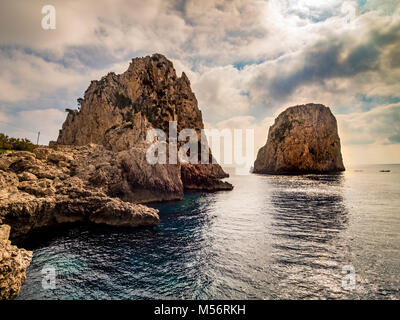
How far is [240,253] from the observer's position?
48.5ft

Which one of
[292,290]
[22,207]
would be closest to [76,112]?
[22,207]

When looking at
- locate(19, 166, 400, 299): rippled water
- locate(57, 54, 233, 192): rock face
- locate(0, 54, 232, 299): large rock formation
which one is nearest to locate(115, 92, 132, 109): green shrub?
locate(57, 54, 233, 192): rock face

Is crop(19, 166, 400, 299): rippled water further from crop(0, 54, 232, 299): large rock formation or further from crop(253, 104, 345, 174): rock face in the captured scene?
crop(253, 104, 345, 174): rock face

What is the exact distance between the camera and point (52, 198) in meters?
21.0

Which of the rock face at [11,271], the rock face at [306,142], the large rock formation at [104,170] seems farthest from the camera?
the rock face at [306,142]

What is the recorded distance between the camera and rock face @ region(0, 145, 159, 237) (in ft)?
58.1

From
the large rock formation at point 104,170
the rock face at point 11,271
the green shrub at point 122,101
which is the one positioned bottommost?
the rock face at point 11,271

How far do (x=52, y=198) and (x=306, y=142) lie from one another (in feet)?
416

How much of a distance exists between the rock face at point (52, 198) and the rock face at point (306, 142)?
116 m

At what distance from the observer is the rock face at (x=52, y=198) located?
58.1ft

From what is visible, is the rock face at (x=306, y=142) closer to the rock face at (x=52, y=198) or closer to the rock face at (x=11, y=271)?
the rock face at (x=52, y=198)

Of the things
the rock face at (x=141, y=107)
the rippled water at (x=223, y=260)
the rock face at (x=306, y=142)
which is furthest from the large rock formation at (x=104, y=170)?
the rock face at (x=306, y=142)
